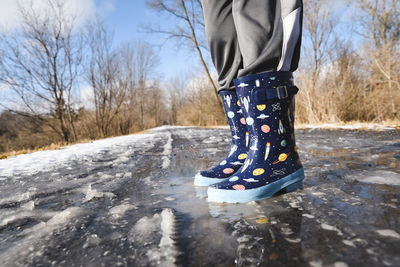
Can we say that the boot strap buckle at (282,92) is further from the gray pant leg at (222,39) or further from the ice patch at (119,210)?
the ice patch at (119,210)

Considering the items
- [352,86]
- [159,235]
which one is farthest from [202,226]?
[352,86]

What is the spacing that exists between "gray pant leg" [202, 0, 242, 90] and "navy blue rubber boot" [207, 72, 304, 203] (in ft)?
0.67

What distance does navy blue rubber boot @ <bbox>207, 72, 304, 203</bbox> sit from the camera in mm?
698

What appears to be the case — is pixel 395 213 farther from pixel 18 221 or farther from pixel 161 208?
pixel 18 221

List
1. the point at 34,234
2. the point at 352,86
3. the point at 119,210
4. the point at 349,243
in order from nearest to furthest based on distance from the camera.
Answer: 1. the point at 349,243
2. the point at 34,234
3. the point at 119,210
4. the point at 352,86

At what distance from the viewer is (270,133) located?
0.73m

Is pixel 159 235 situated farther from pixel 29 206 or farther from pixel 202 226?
pixel 29 206

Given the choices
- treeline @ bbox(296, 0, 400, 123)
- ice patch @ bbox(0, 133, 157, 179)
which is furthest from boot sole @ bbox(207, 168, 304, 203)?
treeline @ bbox(296, 0, 400, 123)

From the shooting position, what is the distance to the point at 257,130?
2.45 ft

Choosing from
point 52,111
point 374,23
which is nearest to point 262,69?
point 374,23

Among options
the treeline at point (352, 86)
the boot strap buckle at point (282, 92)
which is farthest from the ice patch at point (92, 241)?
the treeline at point (352, 86)

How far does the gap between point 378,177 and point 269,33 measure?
2.10ft

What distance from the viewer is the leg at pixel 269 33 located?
2.35 ft

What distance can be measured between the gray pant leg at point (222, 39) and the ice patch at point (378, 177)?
0.59 m
